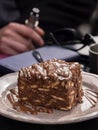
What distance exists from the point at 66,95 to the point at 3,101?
0.12m

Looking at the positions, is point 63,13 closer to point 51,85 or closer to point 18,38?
point 18,38

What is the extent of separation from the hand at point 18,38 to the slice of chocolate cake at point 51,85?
20.7 inches

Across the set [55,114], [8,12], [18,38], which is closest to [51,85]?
[55,114]

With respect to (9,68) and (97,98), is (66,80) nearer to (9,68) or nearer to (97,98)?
(97,98)

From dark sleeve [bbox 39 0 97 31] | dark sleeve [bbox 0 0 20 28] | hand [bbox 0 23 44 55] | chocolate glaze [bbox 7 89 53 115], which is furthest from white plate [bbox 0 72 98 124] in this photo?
dark sleeve [bbox 39 0 97 31]

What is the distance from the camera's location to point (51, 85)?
0.67 meters

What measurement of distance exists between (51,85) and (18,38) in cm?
64

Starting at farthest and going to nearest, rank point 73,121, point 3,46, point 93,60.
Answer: point 3,46 < point 93,60 < point 73,121

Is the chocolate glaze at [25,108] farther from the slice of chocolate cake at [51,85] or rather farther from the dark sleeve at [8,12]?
the dark sleeve at [8,12]

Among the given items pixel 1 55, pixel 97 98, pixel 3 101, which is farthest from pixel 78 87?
pixel 1 55

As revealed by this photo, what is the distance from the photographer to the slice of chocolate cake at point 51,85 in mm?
672

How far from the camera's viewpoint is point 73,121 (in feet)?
2.03

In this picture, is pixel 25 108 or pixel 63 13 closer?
pixel 25 108

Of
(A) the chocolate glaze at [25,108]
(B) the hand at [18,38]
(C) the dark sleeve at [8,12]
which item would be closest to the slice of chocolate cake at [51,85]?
(A) the chocolate glaze at [25,108]
